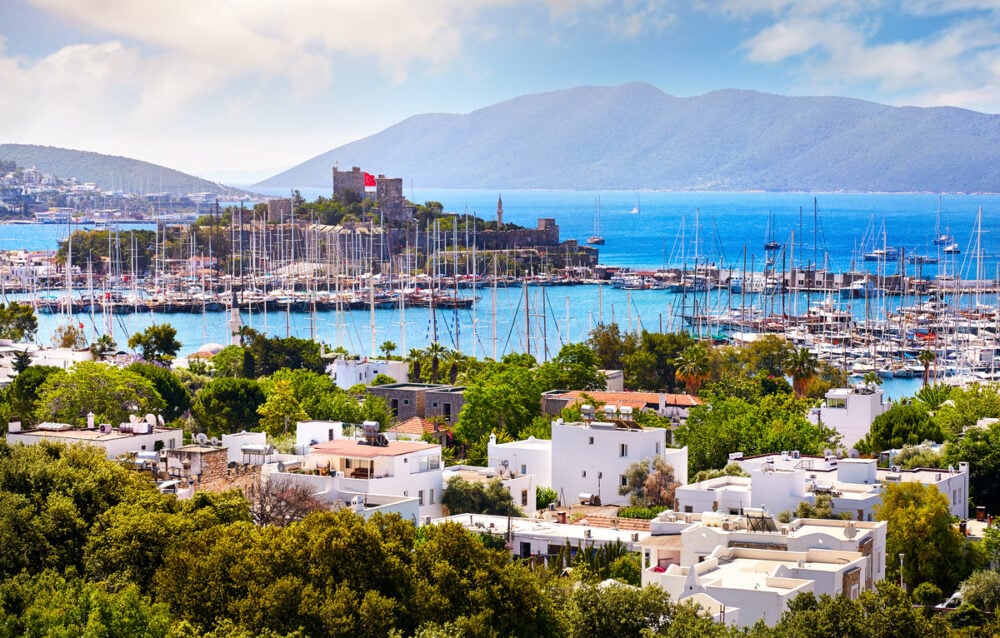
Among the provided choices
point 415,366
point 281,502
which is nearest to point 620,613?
point 281,502

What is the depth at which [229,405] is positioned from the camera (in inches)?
2144

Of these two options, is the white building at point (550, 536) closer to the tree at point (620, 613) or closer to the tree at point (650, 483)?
the tree at point (650, 483)

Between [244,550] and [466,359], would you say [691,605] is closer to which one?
[244,550]

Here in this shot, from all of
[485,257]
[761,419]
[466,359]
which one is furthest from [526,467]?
[485,257]

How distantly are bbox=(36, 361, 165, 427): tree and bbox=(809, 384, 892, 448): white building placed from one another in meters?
18.8

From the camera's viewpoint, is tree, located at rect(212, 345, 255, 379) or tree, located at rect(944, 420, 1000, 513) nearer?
tree, located at rect(944, 420, 1000, 513)

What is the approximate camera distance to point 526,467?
40875 millimetres

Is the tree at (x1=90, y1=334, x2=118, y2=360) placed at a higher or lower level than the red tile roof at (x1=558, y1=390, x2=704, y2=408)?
higher

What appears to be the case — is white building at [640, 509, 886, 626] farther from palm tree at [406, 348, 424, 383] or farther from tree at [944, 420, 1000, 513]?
palm tree at [406, 348, 424, 383]

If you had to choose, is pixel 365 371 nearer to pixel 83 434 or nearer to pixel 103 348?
pixel 103 348

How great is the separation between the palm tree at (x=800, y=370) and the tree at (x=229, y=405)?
18467 millimetres

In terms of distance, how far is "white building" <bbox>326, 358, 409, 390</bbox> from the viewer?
6188cm

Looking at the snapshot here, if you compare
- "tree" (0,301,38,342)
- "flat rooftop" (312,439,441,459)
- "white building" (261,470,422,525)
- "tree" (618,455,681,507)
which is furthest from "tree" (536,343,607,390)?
"tree" (0,301,38,342)

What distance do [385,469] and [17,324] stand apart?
50.6 meters
